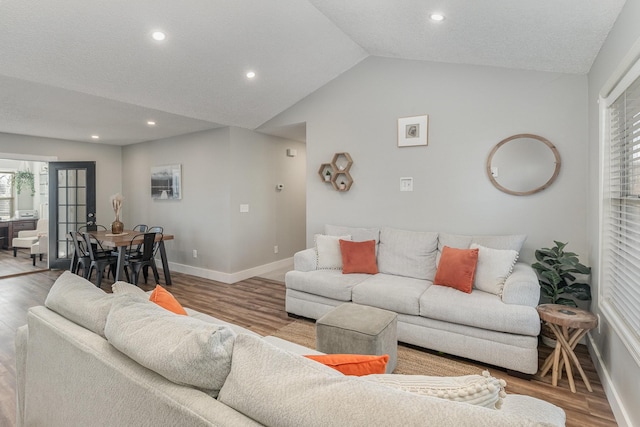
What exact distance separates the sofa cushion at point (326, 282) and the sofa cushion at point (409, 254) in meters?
0.32

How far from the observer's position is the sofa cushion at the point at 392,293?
2.90 meters

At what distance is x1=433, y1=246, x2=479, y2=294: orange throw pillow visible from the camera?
2943mm

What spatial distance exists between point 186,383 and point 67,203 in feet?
22.3

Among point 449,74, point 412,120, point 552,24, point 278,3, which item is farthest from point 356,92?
point 552,24

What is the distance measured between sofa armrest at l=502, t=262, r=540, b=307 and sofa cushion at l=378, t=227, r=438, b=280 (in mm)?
842

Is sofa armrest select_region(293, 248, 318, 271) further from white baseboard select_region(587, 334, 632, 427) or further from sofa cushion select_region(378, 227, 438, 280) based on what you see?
white baseboard select_region(587, 334, 632, 427)

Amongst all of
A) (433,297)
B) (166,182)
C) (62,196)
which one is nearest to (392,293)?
(433,297)

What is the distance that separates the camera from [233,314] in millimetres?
3734

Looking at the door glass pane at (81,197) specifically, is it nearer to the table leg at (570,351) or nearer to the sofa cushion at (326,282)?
the sofa cushion at (326,282)

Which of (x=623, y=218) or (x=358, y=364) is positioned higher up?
(x=623, y=218)

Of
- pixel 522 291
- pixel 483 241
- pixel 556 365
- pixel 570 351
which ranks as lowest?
pixel 556 365

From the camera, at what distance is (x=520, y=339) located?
8.03ft

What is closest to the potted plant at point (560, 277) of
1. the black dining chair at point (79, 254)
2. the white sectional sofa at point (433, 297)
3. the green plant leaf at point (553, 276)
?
the green plant leaf at point (553, 276)

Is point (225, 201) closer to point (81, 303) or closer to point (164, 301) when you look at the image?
point (164, 301)
